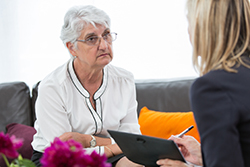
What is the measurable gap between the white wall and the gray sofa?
57 centimetres

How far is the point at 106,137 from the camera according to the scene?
1727mm

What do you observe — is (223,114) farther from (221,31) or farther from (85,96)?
(85,96)

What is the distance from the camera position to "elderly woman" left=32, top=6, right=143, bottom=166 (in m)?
1.58

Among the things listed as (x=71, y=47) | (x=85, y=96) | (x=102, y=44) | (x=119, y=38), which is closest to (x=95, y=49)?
(x=102, y=44)

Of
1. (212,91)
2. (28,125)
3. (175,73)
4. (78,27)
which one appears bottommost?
(28,125)

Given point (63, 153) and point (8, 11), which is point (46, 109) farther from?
point (8, 11)

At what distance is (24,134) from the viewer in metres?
1.97

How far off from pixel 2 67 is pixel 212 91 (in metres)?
2.39

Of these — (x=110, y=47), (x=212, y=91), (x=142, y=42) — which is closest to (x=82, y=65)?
(x=110, y=47)

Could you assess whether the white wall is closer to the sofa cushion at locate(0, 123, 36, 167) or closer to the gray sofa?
the gray sofa

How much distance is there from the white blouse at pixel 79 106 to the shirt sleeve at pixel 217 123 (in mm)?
840

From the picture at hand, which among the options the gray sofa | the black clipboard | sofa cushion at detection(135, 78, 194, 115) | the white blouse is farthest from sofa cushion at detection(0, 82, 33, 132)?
the black clipboard

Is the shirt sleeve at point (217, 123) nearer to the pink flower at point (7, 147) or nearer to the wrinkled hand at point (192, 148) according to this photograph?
the wrinkled hand at point (192, 148)

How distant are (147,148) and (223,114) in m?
0.40
